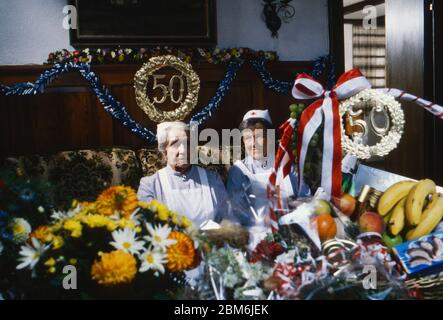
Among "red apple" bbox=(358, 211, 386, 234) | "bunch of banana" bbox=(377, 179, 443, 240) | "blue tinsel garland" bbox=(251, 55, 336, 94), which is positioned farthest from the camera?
"blue tinsel garland" bbox=(251, 55, 336, 94)

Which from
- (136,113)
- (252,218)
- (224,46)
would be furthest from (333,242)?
(224,46)

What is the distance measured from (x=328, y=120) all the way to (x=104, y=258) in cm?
78

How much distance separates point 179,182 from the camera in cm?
279

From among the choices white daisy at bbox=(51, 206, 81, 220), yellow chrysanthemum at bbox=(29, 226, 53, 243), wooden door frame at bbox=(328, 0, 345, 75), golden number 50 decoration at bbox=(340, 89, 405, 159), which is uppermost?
wooden door frame at bbox=(328, 0, 345, 75)

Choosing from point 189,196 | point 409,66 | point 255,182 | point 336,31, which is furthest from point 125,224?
point 336,31

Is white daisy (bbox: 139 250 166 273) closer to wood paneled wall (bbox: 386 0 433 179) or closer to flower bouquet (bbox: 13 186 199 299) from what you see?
flower bouquet (bbox: 13 186 199 299)

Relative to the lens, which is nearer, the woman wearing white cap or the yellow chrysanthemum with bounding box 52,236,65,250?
the yellow chrysanthemum with bounding box 52,236,65,250

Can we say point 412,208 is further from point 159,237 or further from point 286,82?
point 286,82

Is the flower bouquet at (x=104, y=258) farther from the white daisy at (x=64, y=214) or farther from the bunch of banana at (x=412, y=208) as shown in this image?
the bunch of banana at (x=412, y=208)

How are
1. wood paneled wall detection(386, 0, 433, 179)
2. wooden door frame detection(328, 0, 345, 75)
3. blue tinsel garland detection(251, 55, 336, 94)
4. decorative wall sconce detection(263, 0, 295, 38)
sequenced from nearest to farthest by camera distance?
wood paneled wall detection(386, 0, 433, 179) → blue tinsel garland detection(251, 55, 336, 94) → decorative wall sconce detection(263, 0, 295, 38) → wooden door frame detection(328, 0, 345, 75)

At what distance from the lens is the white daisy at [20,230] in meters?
1.06

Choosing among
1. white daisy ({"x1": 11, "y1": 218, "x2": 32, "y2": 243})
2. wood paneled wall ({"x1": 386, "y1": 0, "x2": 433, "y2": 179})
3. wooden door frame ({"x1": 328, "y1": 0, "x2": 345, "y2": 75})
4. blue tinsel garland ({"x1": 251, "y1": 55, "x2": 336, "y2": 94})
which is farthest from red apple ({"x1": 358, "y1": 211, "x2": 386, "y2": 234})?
wooden door frame ({"x1": 328, "y1": 0, "x2": 345, "y2": 75})

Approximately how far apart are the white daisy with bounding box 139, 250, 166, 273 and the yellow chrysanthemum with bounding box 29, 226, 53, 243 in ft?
0.70

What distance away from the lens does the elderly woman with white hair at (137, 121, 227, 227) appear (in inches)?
106
